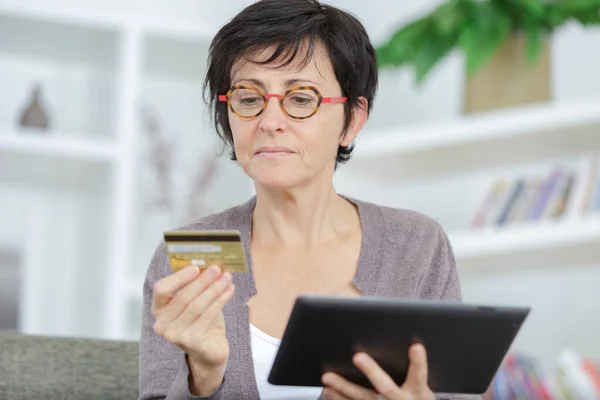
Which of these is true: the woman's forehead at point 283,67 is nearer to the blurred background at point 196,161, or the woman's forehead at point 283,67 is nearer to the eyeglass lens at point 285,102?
the eyeglass lens at point 285,102

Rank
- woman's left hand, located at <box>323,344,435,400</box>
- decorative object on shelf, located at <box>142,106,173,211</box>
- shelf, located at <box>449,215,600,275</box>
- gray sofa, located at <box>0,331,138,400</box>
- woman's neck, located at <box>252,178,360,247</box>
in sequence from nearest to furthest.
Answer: woman's left hand, located at <box>323,344,435,400</box> → gray sofa, located at <box>0,331,138,400</box> → woman's neck, located at <box>252,178,360,247</box> → shelf, located at <box>449,215,600,275</box> → decorative object on shelf, located at <box>142,106,173,211</box>

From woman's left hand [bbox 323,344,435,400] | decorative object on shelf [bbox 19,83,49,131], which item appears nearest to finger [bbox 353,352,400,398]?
woman's left hand [bbox 323,344,435,400]

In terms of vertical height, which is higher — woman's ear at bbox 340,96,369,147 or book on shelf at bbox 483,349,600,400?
woman's ear at bbox 340,96,369,147

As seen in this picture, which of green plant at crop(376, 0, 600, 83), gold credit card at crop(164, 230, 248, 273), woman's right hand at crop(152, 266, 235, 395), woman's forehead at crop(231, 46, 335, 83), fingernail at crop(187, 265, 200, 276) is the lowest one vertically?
woman's right hand at crop(152, 266, 235, 395)

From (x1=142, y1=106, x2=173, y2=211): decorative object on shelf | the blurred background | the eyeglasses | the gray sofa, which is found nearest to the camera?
the gray sofa

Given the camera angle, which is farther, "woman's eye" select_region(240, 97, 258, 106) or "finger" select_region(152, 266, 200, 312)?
"woman's eye" select_region(240, 97, 258, 106)

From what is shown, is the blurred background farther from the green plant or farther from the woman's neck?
the woman's neck

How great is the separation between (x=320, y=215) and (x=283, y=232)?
0.08 metres

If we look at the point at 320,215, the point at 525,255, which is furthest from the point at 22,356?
the point at 525,255

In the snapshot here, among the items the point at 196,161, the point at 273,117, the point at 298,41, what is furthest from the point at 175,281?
the point at 196,161

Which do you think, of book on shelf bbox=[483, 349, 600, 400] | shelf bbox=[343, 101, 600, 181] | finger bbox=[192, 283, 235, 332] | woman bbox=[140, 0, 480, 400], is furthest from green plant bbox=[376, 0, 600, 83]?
finger bbox=[192, 283, 235, 332]

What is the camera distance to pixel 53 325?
12.2ft

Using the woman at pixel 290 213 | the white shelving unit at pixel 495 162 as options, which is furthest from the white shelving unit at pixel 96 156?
the woman at pixel 290 213

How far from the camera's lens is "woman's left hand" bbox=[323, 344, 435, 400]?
1416 millimetres
